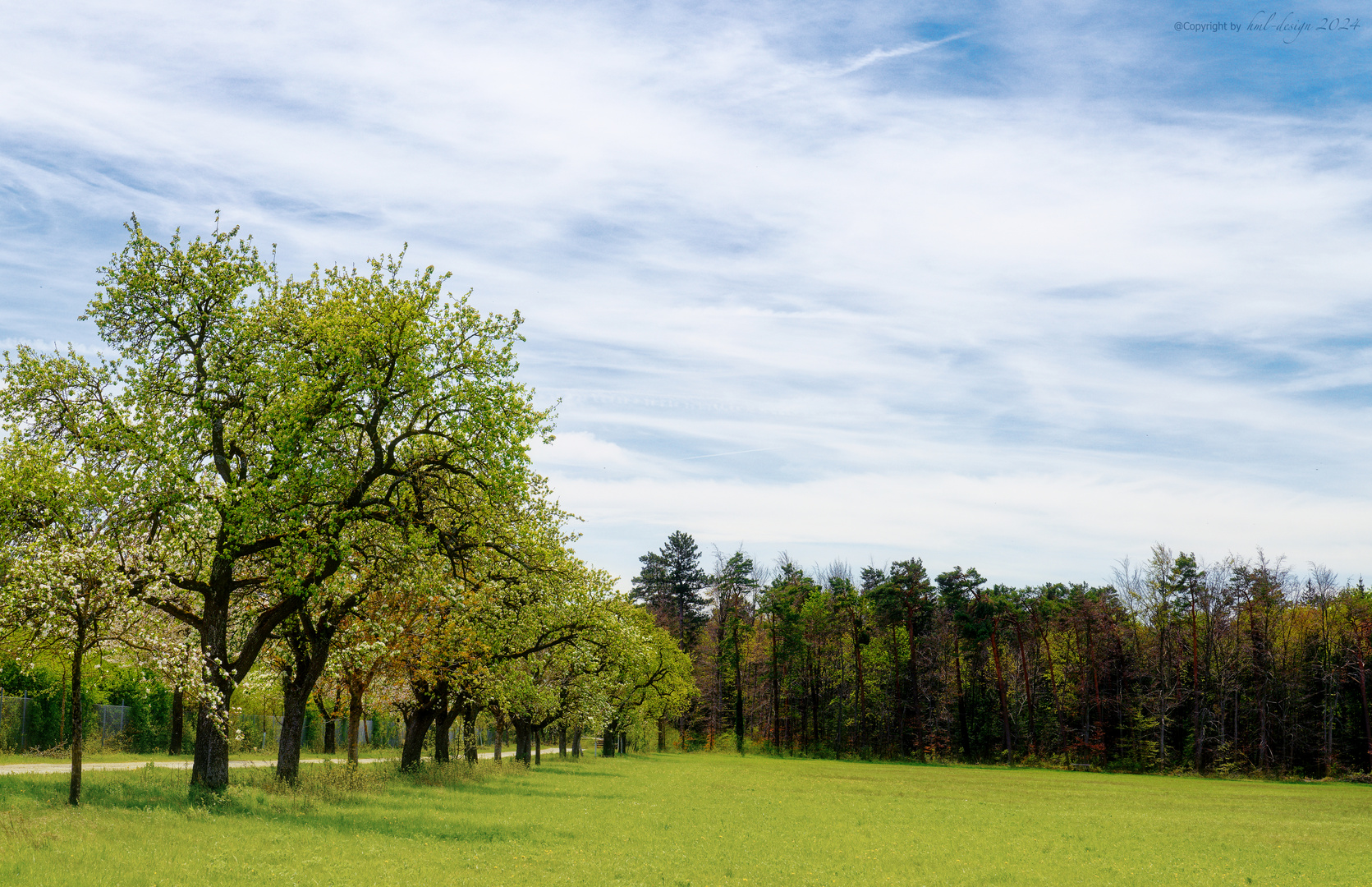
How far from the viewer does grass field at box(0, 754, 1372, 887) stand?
19672 millimetres

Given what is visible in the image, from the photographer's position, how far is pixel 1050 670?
9731 cm

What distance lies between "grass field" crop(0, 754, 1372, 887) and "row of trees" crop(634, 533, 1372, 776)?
1498 inches

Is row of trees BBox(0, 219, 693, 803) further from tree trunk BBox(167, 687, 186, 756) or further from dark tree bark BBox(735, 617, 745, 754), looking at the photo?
dark tree bark BBox(735, 617, 745, 754)

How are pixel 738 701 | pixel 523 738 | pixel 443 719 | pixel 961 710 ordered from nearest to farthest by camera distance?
pixel 443 719, pixel 523 738, pixel 961 710, pixel 738 701

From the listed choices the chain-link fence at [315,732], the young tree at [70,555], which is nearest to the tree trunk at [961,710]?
the chain-link fence at [315,732]

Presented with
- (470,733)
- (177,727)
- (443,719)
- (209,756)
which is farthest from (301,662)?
(470,733)

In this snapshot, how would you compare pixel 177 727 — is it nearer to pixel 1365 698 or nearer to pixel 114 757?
pixel 114 757

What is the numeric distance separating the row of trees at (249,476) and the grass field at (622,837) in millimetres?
3003

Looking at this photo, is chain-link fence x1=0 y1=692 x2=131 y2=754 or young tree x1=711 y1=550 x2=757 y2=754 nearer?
chain-link fence x1=0 y1=692 x2=131 y2=754

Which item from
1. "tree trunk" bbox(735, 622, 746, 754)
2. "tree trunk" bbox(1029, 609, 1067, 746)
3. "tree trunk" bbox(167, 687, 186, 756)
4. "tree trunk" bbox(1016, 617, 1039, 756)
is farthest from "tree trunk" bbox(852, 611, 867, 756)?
"tree trunk" bbox(167, 687, 186, 756)

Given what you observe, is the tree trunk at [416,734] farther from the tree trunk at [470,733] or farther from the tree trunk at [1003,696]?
the tree trunk at [1003,696]

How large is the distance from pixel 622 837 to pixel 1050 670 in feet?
260

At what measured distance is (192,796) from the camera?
26359 millimetres

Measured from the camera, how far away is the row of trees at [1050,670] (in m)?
86.2
